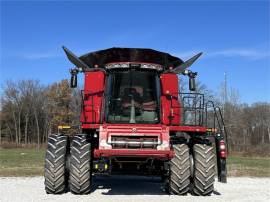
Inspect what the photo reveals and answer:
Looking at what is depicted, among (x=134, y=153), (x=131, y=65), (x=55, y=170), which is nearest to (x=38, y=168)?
(x=55, y=170)

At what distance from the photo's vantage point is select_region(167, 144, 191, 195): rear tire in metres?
11.3

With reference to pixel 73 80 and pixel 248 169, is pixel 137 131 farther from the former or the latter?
pixel 248 169

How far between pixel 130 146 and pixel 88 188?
160 centimetres

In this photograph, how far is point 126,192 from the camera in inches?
488

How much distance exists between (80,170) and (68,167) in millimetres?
571

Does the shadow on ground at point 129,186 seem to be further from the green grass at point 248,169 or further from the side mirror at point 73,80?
the green grass at point 248,169

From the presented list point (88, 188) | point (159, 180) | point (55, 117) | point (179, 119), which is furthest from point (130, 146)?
point (55, 117)

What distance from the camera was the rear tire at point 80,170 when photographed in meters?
11.3

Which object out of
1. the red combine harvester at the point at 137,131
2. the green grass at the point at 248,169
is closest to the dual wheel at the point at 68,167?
the red combine harvester at the point at 137,131

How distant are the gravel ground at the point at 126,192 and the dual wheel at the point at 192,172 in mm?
253

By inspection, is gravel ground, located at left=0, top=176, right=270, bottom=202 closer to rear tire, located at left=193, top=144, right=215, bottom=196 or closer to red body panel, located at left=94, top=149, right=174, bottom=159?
rear tire, located at left=193, top=144, right=215, bottom=196

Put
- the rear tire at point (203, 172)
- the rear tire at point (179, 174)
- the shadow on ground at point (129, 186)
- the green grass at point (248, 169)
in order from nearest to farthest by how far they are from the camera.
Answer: the rear tire at point (179, 174), the rear tire at point (203, 172), the shadow on ground at point (129, 186), the green grass at point (248, 169)

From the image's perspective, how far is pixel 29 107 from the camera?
88.2 m

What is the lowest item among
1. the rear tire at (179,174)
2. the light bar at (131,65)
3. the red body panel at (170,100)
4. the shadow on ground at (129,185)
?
the shadow on ground at (129,185)
